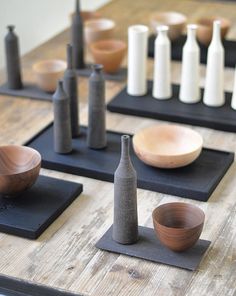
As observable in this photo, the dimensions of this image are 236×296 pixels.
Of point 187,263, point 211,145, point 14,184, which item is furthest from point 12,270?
point 211,145

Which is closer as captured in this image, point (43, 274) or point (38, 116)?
point (43, 274)

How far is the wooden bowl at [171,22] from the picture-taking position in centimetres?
304

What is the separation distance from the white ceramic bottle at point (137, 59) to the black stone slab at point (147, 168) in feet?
1.23

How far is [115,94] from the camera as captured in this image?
8.70 ft

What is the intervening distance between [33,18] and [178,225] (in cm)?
194

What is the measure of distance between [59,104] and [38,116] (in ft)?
1.37

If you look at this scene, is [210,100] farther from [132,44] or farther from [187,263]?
[187,263]

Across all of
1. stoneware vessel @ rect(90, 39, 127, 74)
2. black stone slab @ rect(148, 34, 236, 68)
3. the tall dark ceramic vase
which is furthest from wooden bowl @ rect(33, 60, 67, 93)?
black stone slab @ rect(148, 34, 236, 68)

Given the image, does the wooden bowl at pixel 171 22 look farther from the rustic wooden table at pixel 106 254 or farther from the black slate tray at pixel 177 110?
the rustic wooden table at pixel 106 254

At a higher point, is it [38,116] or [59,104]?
[59,104]

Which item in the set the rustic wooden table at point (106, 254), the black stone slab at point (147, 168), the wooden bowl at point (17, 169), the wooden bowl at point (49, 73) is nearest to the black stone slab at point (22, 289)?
the rustic wooden table at point (106, 254)

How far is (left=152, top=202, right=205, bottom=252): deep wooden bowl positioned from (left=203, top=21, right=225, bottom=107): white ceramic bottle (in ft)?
2.70

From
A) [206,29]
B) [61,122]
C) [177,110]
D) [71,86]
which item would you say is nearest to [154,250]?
[61,122]

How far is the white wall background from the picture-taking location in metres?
3.19
